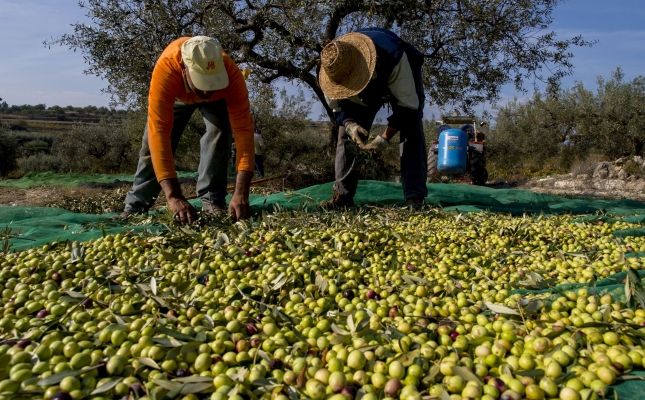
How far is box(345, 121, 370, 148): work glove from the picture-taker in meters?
5.55

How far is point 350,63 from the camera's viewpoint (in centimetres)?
527

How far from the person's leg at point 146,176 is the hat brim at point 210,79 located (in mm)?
1101

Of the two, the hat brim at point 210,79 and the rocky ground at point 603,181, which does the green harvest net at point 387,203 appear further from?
the rocky ground at point 603,181

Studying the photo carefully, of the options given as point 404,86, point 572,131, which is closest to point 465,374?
point 404,86

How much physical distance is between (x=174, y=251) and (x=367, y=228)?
1.49 metres

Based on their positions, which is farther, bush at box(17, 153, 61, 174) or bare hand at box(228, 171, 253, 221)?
bush at box(17, 153, 61, 174)

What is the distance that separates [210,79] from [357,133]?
1.94 m

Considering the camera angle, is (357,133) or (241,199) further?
(357,133)

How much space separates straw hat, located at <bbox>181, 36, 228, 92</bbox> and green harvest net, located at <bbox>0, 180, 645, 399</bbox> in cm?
128

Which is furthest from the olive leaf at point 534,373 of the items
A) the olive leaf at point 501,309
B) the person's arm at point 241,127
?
the person's arm at point 241,127

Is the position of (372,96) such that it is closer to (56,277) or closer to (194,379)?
(56,277)

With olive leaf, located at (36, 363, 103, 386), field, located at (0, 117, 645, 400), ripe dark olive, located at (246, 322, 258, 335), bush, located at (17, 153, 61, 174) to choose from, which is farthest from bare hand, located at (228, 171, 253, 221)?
bush, located at (17, 153, 61, 174)

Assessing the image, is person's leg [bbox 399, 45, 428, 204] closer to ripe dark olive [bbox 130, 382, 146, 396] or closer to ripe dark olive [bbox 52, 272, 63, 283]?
ripe dark olive [bbox 52, 272, 63, 283]

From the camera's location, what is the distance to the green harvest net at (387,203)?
3.84 meters
